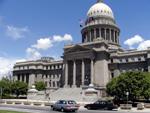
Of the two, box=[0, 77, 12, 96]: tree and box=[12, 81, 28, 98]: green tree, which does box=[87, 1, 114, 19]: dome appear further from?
box=[0, 77, 12, 96]: tree

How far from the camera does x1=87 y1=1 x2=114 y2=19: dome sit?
14893 centimetres

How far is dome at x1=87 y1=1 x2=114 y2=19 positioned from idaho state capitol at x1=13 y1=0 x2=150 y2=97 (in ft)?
2.50

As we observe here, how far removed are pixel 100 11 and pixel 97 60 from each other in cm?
3615

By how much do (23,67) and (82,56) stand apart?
143 feet

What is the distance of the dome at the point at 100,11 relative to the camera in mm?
148925

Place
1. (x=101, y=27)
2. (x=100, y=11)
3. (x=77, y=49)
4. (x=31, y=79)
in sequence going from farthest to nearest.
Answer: (x=100, y=11)
(x=31, y=79)
(x=101, y=27)
(x=77, y=49)

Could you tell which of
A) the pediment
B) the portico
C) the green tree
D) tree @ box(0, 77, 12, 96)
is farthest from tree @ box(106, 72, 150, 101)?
tree @ box(0, 77, 12, 96)

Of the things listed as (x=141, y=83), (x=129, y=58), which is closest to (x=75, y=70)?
(x=129, y=58)

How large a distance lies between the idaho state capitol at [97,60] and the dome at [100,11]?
76 centimetres

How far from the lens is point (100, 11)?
491 feet

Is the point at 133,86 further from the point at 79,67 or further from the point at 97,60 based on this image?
the point at 79,67

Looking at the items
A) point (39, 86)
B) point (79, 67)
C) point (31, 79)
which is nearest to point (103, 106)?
point (79, 67)

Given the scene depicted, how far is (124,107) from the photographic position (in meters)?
60.3

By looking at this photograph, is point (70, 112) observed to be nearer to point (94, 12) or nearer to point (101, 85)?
point (101, 85)
